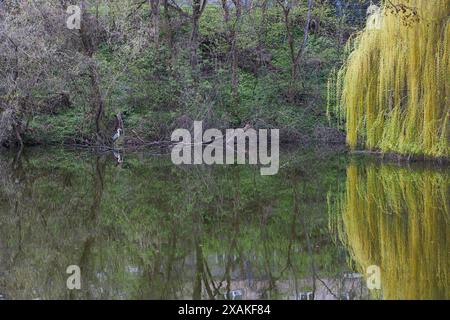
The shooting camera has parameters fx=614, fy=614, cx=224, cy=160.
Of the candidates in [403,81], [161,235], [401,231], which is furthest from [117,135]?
[401,231]

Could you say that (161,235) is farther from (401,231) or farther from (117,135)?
(117,135)

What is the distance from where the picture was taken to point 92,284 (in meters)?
4.94

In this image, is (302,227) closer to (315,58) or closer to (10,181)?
(10,181)

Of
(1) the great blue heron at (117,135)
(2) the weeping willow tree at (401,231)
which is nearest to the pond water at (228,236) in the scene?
(2) the weeping willow tree at (401,231)

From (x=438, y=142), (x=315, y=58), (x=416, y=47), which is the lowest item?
(x=438, y=142)

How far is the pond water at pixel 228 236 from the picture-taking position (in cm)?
489

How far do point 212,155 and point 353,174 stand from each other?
20.4ft

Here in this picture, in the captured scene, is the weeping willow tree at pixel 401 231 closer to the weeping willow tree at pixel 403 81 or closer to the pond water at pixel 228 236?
the pond water at pixel 228 236

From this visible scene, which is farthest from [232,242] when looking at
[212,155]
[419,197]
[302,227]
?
[212,155]

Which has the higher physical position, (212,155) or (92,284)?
(212,155)

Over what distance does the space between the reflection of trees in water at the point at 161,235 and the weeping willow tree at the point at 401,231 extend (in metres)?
0.41

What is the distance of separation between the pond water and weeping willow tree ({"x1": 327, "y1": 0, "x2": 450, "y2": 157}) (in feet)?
2.92

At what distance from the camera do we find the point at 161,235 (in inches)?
269

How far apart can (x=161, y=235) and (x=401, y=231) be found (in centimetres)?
260
